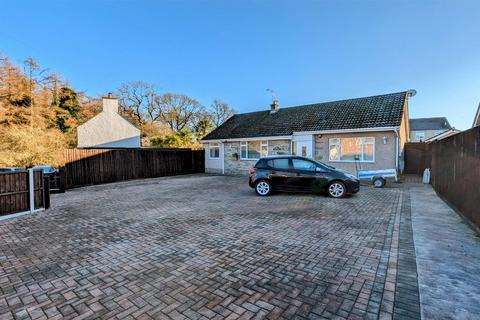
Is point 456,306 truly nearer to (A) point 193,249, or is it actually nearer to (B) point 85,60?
(A) point 193,249

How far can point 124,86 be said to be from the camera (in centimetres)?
3158

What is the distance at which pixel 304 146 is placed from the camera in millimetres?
14578

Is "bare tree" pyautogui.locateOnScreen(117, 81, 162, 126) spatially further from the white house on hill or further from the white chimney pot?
the white chimney pot

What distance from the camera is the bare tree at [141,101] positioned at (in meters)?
31.7

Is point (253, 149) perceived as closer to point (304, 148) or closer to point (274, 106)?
point (304, 148)

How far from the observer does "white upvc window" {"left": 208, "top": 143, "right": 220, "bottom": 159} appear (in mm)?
19180

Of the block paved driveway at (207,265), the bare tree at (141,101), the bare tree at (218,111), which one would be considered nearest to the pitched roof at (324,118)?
the block paved driveway at (207,265)

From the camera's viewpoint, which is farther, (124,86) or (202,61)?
(124,86)

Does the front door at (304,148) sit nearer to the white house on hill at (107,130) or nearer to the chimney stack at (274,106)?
the chimney stack at (274,106)

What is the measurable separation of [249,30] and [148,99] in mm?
22634

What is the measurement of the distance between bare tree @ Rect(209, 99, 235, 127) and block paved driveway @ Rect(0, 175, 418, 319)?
2960 centimetres

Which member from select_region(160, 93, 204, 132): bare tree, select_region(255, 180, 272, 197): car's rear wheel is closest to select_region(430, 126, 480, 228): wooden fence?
select_region(255, 180, 272, 197): car's rear wheel

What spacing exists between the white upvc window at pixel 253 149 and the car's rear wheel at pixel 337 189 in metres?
7.93

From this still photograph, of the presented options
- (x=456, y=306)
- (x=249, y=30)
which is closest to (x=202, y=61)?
(x=249, y=30)
